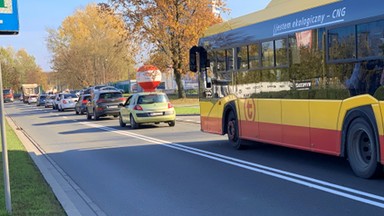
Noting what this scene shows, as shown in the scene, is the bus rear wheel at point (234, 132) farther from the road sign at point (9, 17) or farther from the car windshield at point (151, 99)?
the car windshield at point (151, 99)

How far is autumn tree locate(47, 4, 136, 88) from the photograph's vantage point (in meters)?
75.3

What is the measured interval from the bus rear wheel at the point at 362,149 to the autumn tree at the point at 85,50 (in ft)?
219

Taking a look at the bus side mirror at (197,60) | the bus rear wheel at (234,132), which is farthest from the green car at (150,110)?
the bus rear wheel at (234,132)

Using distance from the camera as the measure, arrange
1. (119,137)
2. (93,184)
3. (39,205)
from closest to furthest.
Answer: (39,205) → (93,184) → (119,137)

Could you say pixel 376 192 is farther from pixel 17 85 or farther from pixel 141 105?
pixel 17 85

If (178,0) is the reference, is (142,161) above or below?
below

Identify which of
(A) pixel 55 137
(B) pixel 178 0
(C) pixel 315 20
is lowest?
(A) pixel 55 137

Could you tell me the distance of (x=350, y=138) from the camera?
8.22m

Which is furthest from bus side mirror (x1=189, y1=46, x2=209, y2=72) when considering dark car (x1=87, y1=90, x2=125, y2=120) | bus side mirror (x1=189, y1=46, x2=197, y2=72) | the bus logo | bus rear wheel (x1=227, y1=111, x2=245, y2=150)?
dark car (x1=87, y1=90, x2=125, y2=120)

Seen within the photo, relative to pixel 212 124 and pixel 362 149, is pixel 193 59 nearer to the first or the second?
pixel 212 124

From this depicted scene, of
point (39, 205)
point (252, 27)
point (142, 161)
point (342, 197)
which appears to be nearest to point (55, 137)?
point (142, 161)

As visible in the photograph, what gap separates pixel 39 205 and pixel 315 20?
5.83 metres

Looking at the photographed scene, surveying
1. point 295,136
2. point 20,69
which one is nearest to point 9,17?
point 295,136

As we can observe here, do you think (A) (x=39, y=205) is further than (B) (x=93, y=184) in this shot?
No
